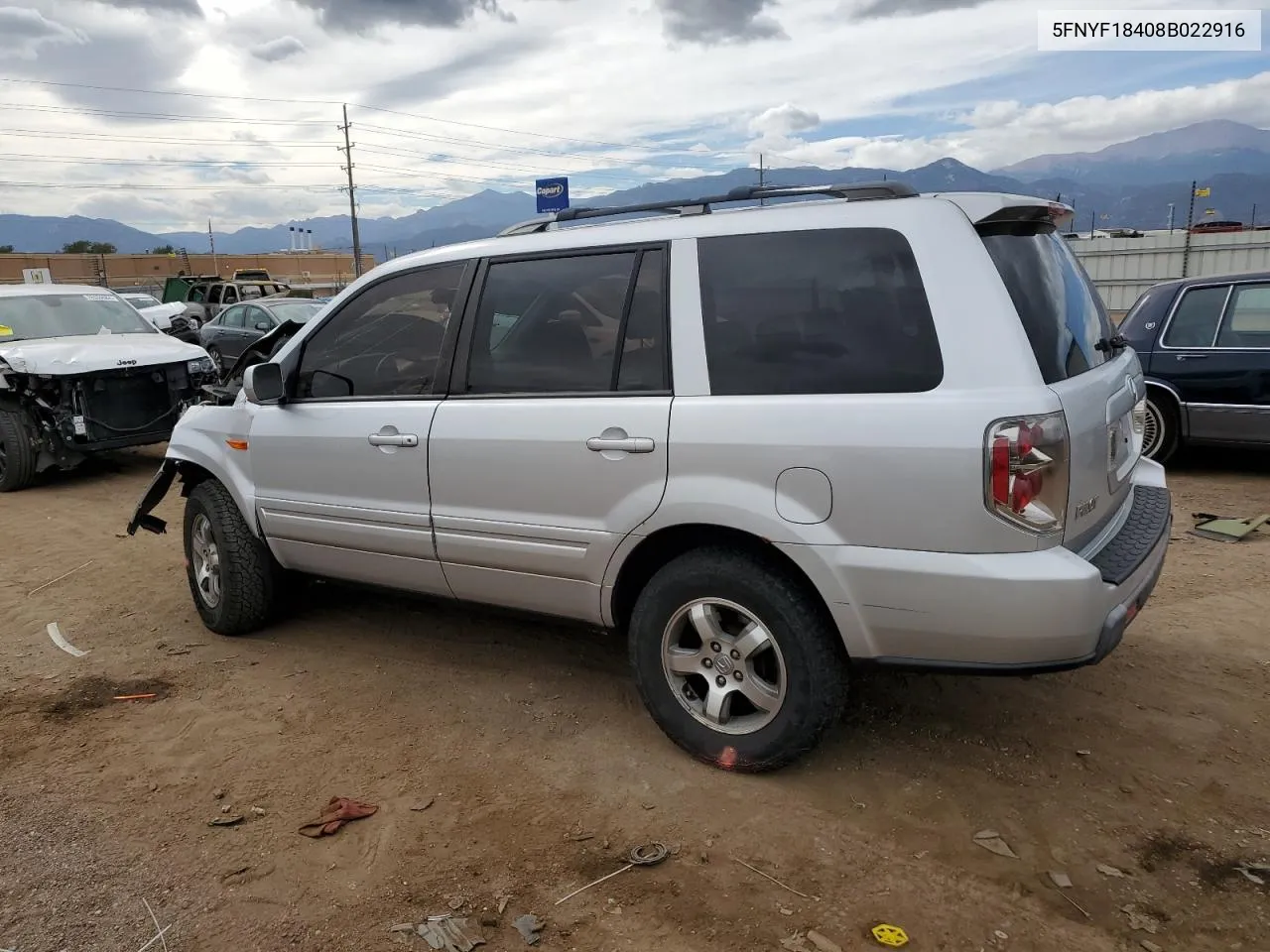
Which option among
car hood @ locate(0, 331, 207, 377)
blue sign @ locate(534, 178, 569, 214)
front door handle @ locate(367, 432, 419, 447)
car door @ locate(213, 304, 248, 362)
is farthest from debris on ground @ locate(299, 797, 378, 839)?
blue sign @ locate(534, 178, 569, 214)

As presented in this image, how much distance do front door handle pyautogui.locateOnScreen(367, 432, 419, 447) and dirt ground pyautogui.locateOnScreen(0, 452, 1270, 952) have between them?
3.66 ft

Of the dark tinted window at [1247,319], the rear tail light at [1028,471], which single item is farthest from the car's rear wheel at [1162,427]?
the rear tail light at [1028,471]

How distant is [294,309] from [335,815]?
50.0ft

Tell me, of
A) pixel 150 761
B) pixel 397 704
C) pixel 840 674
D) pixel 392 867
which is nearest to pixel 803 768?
pixel 840 674

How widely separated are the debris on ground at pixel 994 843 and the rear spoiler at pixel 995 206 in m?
1.89

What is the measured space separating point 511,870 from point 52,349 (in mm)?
8059

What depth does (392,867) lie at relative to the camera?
2770 mm

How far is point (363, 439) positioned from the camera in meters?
3.87

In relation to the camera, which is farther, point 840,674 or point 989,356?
point 840,674

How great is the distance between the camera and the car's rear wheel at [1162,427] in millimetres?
7387

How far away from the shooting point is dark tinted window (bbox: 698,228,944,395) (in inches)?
107

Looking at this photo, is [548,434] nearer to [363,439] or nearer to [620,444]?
[620,444]

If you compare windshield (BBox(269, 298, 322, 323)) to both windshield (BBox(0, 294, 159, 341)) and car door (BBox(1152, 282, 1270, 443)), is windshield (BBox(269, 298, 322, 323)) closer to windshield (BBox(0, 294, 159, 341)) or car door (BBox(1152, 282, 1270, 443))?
windshield (BBox(0, 294, 159, 341))

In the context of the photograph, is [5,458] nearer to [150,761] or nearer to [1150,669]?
[150,761]
